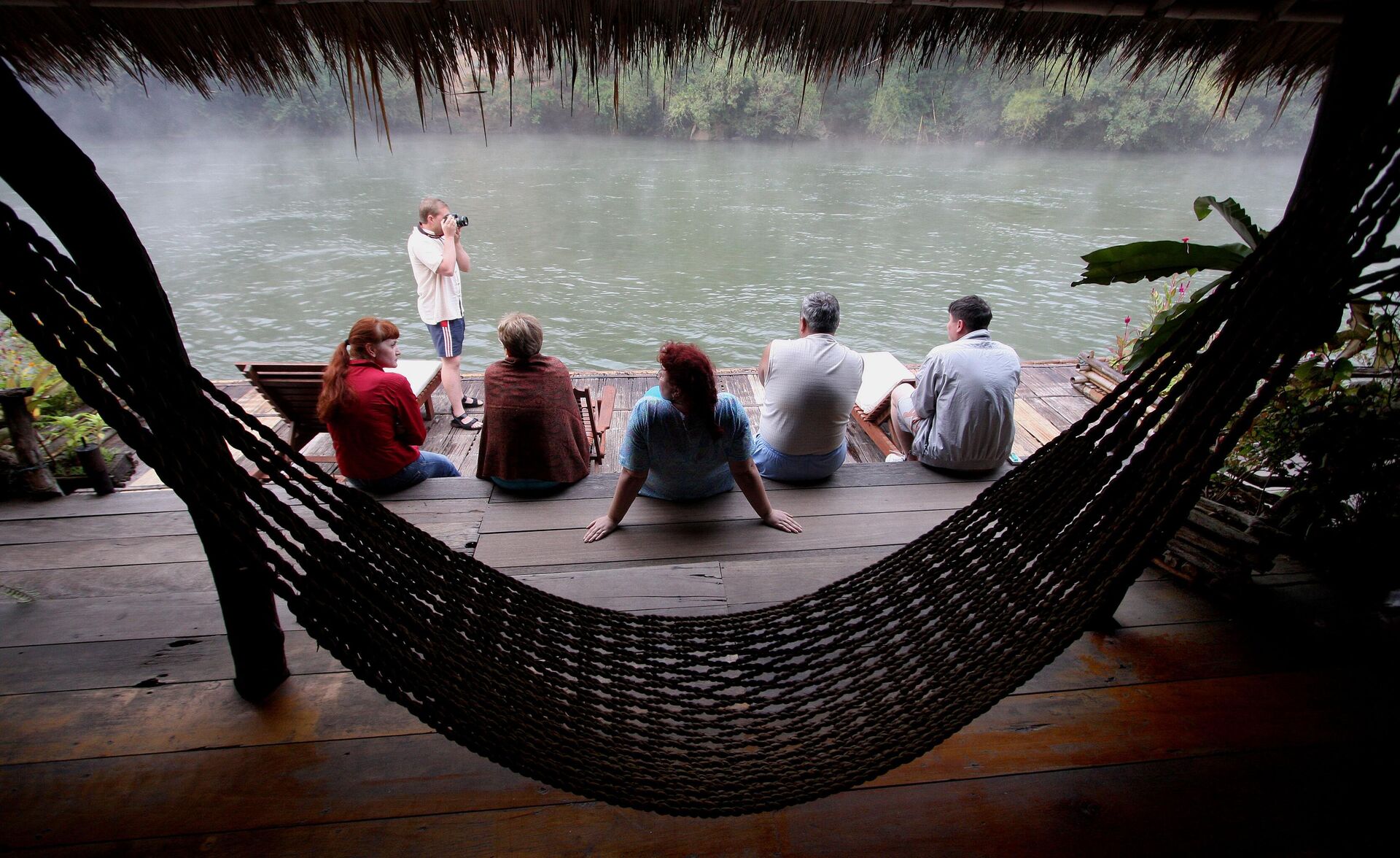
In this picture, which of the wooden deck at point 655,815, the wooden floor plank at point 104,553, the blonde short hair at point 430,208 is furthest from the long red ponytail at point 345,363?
the blonde short hair at point 430,208

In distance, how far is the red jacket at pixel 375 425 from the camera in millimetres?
2109

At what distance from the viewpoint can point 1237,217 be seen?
1578 millimetres

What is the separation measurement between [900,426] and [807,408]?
2.53 ft

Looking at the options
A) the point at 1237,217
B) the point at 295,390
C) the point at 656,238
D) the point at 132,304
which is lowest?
the point at 656,238

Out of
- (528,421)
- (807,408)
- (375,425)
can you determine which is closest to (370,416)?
(375,425)

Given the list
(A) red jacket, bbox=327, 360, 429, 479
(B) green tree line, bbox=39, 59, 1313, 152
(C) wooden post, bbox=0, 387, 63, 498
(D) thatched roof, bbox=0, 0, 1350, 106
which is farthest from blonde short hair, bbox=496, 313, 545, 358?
(B) green tree line, bbox=39, 59, 1313, 152

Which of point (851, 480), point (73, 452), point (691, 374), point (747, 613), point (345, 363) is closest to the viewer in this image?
point (747, 613)

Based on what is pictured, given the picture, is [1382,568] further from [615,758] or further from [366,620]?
[366,620]

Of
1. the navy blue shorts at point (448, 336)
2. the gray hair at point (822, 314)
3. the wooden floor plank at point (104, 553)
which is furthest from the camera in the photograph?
the navy blue shorts at point (448, 336)

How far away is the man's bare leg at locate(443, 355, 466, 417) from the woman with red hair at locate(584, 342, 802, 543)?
190cm

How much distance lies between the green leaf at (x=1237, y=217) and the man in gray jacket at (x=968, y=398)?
69 centimetres

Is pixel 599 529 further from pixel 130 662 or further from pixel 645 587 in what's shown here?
pixel 130 662

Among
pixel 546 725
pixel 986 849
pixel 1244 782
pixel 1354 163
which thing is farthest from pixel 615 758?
pixel 1354 163

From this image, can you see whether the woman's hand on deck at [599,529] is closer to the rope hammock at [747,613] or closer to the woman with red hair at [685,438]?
the woman with red hair at [685,438]
